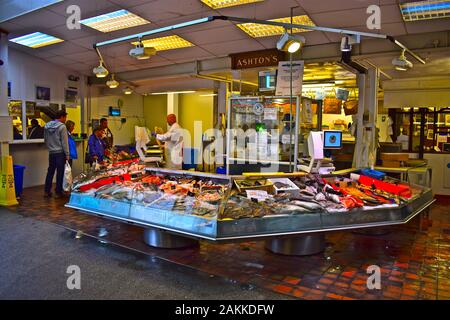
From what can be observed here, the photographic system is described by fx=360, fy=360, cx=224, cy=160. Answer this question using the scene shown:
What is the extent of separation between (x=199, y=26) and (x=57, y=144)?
387 cm

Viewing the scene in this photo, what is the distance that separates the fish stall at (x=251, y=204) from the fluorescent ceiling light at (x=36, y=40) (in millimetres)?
4197

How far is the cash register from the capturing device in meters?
4.57

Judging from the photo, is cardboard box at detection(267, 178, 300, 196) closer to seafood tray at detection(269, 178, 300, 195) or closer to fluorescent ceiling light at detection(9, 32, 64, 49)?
seafood tray at detection(269, 178, 300, 195)

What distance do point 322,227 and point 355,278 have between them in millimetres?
623

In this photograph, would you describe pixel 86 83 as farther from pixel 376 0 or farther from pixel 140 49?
pixel 376 0

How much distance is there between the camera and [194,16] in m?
5.86

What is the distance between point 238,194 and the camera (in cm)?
408

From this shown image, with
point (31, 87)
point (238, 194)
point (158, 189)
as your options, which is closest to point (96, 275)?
point (158, 189)

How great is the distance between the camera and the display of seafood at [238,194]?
12.3 ft

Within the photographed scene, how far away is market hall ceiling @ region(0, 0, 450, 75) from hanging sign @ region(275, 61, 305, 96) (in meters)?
0.54

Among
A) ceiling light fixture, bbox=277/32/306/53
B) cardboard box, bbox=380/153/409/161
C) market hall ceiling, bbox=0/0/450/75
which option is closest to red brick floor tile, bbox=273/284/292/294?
ceiling light fixture, bbox=277/32/306/53

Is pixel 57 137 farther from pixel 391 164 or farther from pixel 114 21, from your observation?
pixel 391 164
